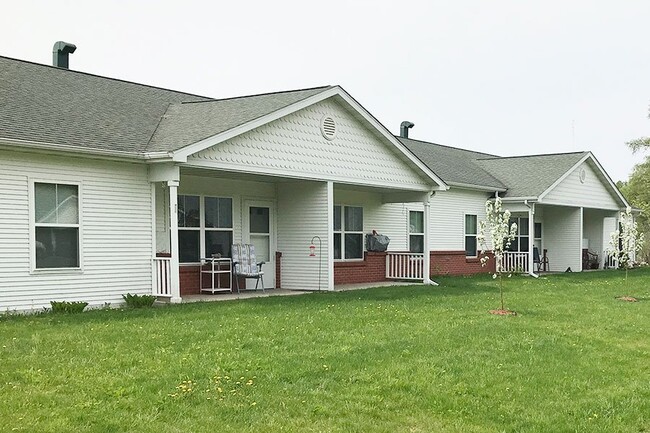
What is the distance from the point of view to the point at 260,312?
1259cm

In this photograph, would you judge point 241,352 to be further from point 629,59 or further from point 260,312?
point 629,59

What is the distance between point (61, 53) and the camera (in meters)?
18.8

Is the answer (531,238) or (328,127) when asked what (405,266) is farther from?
(328,127)

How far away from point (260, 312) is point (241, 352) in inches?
156

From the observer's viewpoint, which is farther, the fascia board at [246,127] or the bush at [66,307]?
the fascia board at [246,127]

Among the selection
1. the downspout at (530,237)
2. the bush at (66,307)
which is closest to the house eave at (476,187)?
the downspout at (530,237)

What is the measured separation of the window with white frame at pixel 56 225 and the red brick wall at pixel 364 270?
8362 millimetres

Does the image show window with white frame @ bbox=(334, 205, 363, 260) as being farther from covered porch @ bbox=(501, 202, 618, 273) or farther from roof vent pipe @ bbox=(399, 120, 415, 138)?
roof vent pipe @ bbox=(399, 120, 415, 138)

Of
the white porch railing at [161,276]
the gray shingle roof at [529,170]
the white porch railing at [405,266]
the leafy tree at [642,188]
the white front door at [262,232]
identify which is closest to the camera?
the white porch railing at [161,276]

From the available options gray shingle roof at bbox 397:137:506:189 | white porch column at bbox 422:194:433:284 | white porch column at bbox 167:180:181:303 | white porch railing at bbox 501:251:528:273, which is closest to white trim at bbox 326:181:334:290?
white porch column at bbox 422:194:433:284

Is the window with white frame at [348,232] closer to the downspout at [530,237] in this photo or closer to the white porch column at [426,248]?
the white porch column at [426,248]

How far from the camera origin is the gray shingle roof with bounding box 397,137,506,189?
25094 mm

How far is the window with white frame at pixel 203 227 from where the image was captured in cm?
1612

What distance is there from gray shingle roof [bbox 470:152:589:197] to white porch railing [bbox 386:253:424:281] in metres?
6.06
